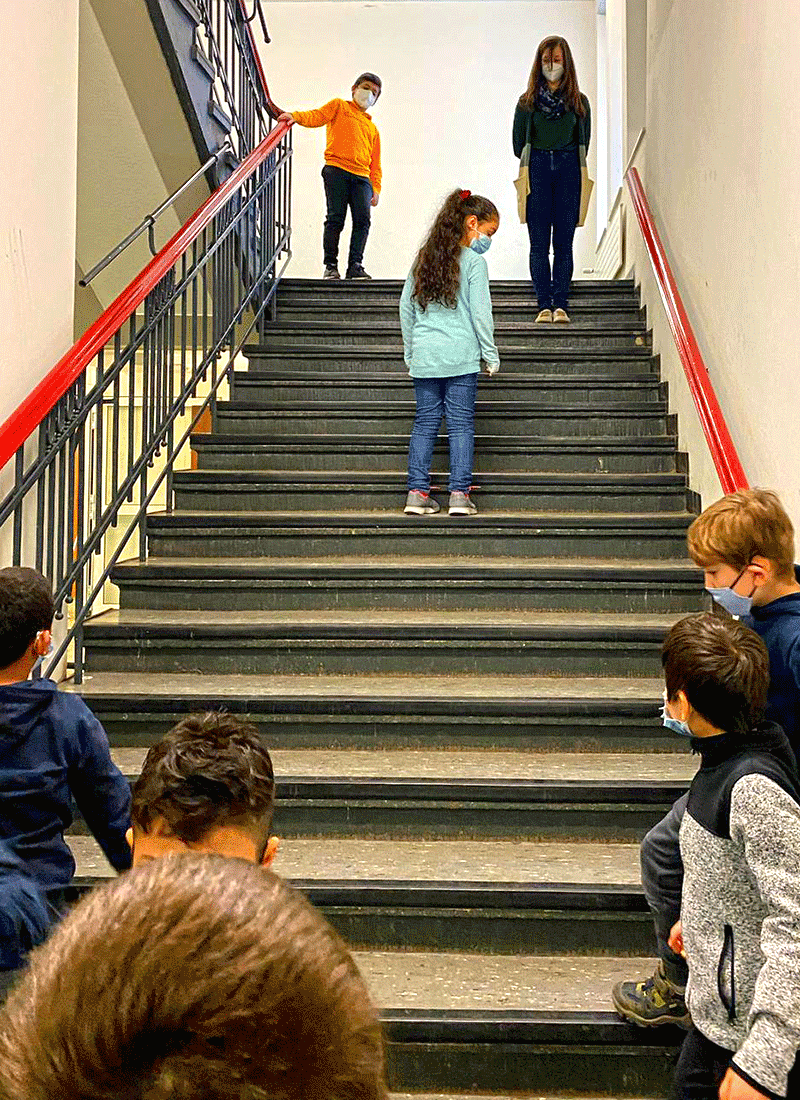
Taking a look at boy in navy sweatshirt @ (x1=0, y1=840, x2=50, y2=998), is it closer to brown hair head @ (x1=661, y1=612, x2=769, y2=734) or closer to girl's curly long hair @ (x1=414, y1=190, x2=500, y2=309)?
brown hair head @ (x1=661, y1=612, x2=769, y2=734)

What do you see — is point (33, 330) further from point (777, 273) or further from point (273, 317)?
point (273, 317)

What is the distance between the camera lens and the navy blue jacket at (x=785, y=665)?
184 cm

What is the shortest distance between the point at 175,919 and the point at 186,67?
5.13m

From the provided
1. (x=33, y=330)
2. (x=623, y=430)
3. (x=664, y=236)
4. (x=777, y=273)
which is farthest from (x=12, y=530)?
(x=664, y=236)

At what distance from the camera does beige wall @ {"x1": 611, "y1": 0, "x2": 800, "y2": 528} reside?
9.82 ft

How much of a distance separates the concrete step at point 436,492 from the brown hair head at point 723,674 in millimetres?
2708

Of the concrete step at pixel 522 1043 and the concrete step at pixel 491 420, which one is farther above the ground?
the concrete step at pixel 491 420

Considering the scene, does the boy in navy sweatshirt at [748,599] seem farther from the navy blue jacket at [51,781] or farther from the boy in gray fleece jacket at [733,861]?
the navy blue jacket at [51,781]

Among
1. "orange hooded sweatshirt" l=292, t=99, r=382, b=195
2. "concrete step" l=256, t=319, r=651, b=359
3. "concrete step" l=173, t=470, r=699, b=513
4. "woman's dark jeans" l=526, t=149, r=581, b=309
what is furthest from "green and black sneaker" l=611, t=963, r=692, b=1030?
"orange hooded sweatshirt" l=292, t=99, r=382, b=195

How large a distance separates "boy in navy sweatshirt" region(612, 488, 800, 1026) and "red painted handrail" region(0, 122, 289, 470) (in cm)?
184

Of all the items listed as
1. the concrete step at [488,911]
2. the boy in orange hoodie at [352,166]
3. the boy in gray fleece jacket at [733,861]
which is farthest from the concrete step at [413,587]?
the boy in orange hoodie at [352,166]

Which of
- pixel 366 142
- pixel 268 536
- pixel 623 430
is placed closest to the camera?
pixel 268 536

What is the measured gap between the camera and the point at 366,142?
6754 mm

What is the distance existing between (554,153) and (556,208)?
0.87 ft
